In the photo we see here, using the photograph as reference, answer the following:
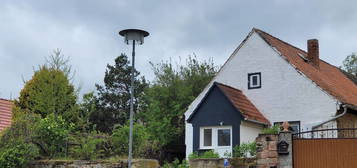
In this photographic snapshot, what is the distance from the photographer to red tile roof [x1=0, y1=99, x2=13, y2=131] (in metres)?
23.1

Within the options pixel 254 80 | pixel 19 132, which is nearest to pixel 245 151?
pixel 19 132

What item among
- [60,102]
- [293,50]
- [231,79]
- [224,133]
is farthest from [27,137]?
[293,50]

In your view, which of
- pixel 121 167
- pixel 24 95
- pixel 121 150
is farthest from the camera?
pixel 24 95

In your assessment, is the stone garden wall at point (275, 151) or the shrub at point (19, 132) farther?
the shrub at point (19, 132)

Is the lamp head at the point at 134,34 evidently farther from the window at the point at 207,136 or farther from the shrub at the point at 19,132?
the window at the point at 207,136

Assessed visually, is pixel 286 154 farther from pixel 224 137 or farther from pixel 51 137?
pixel 224 137

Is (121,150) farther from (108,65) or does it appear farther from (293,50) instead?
(108,65)

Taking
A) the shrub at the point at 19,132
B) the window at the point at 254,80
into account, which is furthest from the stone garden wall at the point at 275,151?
the window at the point at 254,80

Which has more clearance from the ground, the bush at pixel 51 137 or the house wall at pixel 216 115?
the house wall at pixel 216 115

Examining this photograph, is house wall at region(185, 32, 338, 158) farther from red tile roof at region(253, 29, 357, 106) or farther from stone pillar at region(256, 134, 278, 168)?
stone pillar at region(256, 134, 278, 168)

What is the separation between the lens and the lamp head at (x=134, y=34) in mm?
12251

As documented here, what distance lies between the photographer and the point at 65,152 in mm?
15727

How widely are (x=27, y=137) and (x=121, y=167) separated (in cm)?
354

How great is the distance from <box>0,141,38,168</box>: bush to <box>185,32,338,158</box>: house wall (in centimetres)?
987
